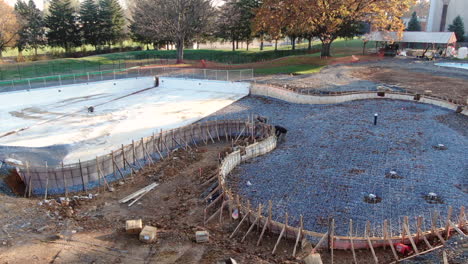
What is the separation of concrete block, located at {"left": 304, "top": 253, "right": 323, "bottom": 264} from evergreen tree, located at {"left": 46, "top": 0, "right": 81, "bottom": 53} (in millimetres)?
52754

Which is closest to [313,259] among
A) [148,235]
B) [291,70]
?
[148,235]

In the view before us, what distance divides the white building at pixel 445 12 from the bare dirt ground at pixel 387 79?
89.7 ft

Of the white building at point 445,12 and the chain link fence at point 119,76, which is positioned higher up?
the white building at point 445,12

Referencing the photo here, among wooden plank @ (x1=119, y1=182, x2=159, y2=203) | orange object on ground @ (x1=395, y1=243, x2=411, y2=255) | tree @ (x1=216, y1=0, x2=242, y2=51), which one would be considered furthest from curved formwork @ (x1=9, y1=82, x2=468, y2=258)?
tree @ (x1=216, y1=0, x2=242, y2=51)

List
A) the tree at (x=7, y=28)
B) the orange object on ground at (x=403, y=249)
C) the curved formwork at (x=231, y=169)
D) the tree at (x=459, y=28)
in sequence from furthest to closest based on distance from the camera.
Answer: the tree at (x=459, y=28)
the tree at (x=7, y=28)
the curved formwork at (x=231, y=169)
the orange object on ground at (x=403, y=249)

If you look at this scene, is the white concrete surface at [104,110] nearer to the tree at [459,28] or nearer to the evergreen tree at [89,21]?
the evergreen tree at [89,21]

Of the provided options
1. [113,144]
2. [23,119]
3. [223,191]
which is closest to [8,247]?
[223,191]

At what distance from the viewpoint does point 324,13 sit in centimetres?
3709

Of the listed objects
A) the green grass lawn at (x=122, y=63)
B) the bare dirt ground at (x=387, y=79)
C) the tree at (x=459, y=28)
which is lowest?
the bare dirt ground at (x=387, y=79)

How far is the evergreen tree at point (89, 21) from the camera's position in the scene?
5375cm

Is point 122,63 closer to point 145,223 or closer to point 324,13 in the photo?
point 324,13

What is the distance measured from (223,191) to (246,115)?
1136cm

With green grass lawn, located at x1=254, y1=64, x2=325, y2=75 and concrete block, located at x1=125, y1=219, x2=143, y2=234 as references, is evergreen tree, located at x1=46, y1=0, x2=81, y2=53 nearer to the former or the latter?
green grass lawn, located at x1=254, y1=64, x2=325, y2=75

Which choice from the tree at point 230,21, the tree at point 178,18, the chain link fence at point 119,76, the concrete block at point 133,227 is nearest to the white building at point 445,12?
the tree at point 230,21
